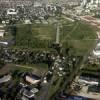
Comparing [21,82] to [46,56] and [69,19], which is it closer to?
[46,56]

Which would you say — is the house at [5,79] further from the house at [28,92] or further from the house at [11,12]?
the house at [11,12]

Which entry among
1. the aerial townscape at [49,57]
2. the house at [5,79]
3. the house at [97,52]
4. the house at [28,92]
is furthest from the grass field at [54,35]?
the house at [28,92]

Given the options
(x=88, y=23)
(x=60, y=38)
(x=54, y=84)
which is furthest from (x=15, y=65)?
(x=88, y=23)

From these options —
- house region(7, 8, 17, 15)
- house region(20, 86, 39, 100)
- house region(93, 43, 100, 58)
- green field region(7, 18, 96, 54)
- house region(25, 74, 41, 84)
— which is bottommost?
house region(20, 86, 39, 100)

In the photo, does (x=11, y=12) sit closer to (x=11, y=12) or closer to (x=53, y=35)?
(x=11, y=12)

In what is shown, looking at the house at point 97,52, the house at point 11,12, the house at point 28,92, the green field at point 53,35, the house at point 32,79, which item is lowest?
the house at point 28,92

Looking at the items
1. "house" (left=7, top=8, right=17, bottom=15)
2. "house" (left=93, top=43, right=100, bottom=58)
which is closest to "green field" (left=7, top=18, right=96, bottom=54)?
"house" (left=93, top=43, right=100, bottom=58)

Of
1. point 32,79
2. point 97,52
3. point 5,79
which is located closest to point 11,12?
point 97,52

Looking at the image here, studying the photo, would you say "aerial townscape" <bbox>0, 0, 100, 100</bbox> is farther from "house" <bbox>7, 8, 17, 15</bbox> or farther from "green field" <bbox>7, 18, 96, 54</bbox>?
"house" <bbox>7, 8, 17, 15</bbox>
